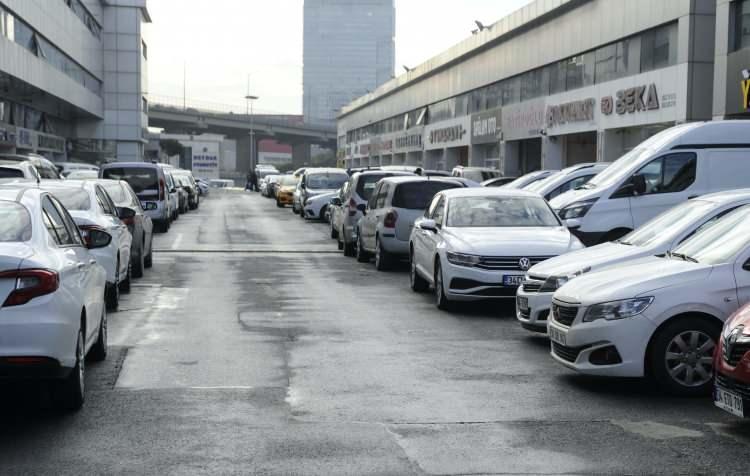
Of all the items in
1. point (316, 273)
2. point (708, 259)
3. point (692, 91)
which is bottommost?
point (316, 273)

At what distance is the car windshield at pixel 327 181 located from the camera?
3956 centimetres

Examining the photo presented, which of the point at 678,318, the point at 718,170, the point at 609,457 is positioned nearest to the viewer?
the point at 609,457

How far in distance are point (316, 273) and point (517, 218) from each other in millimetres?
5188

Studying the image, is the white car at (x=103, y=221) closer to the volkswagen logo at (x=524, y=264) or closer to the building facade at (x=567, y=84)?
the volkswagen logo at (x=524, y=264)

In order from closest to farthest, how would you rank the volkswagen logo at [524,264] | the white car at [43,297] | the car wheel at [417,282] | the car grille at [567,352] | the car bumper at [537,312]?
the white car at [43,297] → the car grille at [567,352] → the car bumper at [537,312] → the volkswagen logo at [524,264] → the car wheel at [417,282]

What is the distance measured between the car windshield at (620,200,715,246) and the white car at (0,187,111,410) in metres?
5.03

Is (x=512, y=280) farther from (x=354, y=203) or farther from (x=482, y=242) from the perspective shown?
(x=354, y=203)

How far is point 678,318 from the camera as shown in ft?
26.8

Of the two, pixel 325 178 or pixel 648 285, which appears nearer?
pixel 648 285

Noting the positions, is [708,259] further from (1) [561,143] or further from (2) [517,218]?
(1) [561,143]

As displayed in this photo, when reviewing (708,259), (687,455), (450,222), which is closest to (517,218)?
(450,222)

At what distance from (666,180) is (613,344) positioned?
9207 mm

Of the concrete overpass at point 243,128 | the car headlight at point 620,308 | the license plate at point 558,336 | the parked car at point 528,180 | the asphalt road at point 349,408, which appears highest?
the concrete overpass at point 243,128

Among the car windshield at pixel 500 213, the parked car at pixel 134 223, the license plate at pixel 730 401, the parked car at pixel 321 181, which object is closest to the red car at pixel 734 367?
the license plate at pixel 730 401
